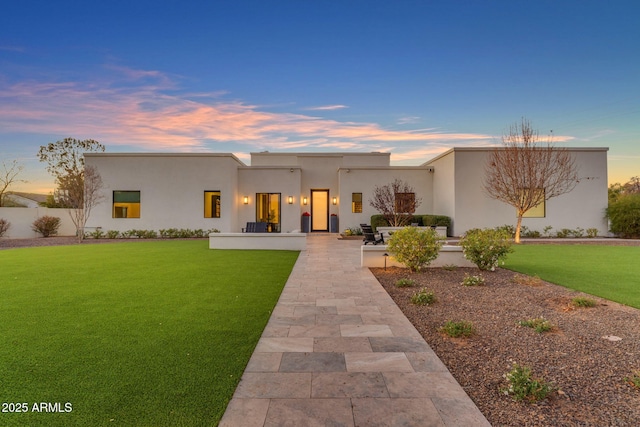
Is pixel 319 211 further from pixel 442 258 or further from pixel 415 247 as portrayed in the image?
pixel 415 247

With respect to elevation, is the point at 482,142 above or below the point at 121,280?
above

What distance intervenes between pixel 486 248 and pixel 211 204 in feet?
46.9

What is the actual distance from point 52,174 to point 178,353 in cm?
2740

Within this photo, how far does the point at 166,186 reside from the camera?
1767 cm

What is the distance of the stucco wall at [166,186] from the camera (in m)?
17.5

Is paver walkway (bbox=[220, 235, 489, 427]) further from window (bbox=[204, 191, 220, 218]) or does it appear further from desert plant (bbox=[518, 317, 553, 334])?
window (bbox=[204, 191, 220, 218])

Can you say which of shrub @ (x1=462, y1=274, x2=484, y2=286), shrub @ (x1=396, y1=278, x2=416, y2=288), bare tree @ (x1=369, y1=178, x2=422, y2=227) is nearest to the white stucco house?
bare tree @ (x1=369, y1=178, x2=422, y2=227)

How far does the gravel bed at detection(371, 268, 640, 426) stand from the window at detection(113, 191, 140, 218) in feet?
54.0

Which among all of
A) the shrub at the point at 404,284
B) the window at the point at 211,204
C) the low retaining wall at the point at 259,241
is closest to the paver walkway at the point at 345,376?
the shrub at the point at 404,284

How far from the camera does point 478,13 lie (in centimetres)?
1057

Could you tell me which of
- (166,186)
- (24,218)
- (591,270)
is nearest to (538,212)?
(591,270)

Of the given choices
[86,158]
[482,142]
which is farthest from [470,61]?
[86,158]

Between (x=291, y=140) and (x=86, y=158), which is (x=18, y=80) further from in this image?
(x=291, y=140)

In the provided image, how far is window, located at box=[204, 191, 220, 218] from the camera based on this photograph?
58.1ft
